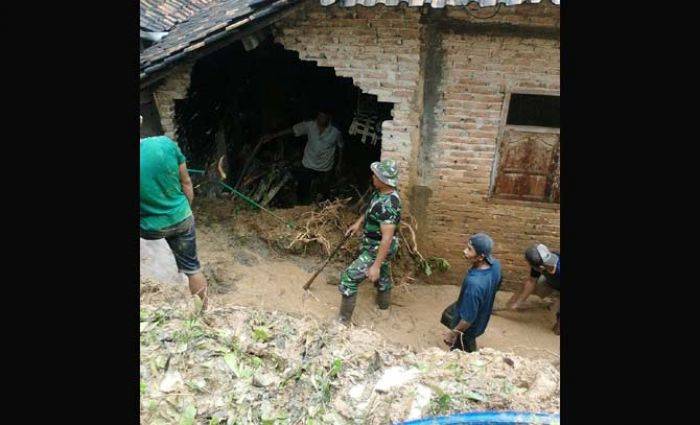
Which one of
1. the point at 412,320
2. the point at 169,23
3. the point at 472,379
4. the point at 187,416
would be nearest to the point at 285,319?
the point at 187,416

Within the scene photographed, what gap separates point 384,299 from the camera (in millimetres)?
6105

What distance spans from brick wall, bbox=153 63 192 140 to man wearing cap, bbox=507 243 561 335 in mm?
4429

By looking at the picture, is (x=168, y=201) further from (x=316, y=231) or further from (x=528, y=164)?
(x=528, y=164)

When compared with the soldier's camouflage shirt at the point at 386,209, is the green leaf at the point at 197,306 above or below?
below

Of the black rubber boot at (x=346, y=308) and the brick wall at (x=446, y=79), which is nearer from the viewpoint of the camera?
the black rubber boot at (x=346, y=308)

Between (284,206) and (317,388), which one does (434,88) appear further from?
(317,388)

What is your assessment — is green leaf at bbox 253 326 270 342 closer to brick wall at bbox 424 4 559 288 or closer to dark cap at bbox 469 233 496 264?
dark cap at bbox 469 233 496 264

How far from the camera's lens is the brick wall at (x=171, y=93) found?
618 centimetres

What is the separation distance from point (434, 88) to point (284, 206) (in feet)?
A: 11.5

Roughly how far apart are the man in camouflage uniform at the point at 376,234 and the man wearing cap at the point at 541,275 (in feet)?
4.79

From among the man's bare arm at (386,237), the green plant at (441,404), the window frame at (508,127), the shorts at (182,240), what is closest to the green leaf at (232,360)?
the green plant at (441,404)

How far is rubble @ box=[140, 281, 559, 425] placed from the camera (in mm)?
2699

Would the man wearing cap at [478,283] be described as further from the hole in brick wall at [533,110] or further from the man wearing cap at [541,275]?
the hole in brick wall at [533,110]

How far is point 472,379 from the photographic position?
2.98 metres
